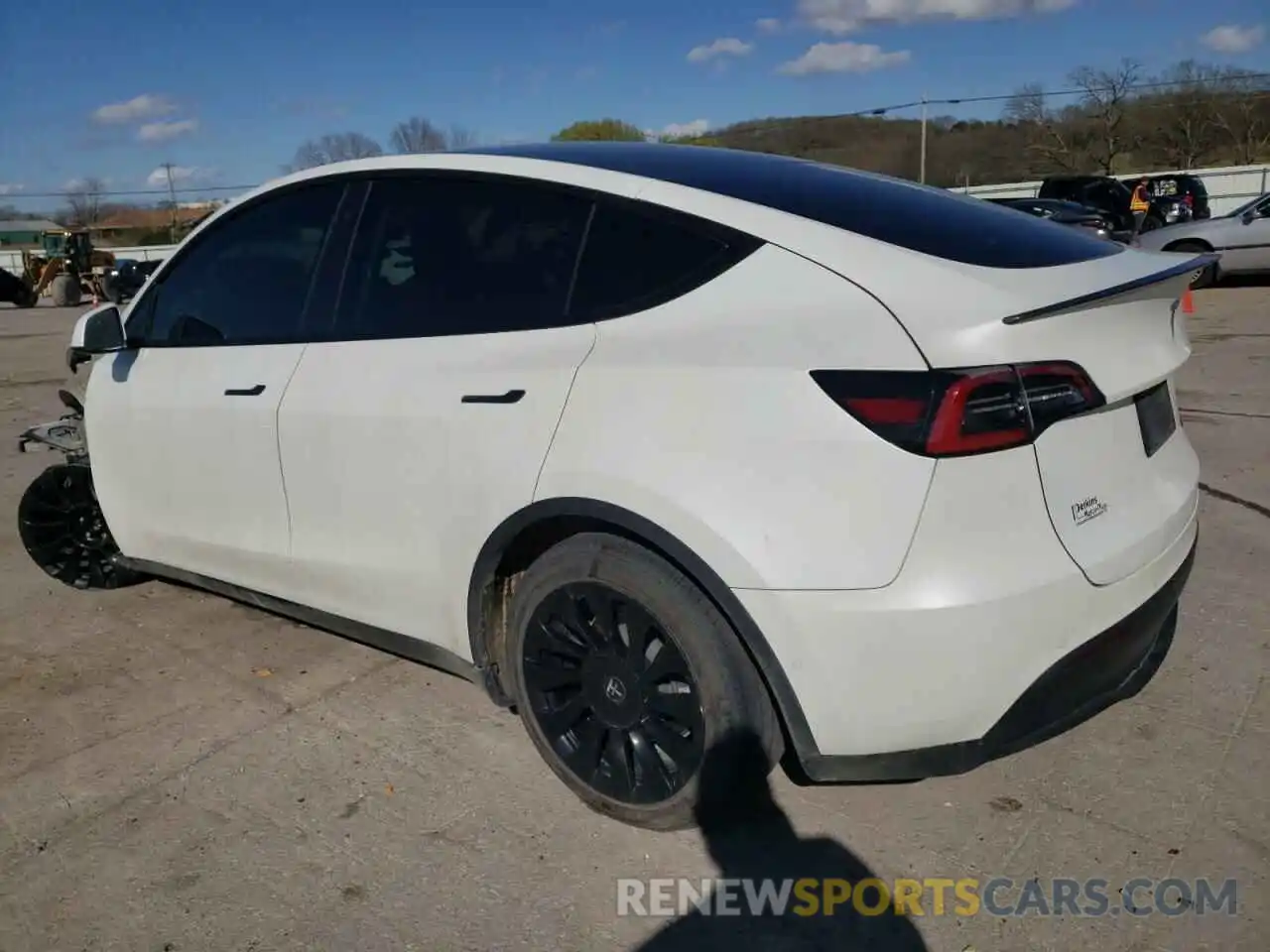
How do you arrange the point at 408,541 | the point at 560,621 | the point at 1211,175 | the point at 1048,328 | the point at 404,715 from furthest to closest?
the point at 1211,175 < the point at 404,715 < the point at 408,541 < the point at 560,621 < the point at 1048,328

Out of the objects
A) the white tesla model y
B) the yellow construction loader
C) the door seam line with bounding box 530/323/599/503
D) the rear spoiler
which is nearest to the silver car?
the rear spoiler

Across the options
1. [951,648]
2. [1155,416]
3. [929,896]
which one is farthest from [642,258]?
[929,896]

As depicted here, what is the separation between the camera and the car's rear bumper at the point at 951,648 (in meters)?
2.10

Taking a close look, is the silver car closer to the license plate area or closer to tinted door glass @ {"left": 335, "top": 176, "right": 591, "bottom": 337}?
the license plate area

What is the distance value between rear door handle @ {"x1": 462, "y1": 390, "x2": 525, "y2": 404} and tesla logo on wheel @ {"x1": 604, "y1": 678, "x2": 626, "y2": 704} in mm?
774

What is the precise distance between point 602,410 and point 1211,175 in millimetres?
41713

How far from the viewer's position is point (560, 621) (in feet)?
8.75

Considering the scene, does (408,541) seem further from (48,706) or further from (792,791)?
(48,706)

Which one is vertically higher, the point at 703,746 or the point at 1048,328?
the point at 1048,328

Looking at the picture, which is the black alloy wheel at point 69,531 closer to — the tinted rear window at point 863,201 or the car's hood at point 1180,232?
the tinted rear window at point 863,201

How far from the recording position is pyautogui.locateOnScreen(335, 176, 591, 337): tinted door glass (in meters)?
2.72

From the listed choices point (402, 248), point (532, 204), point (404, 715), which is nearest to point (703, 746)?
point (404, 715)

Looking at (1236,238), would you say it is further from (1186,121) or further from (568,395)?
(1186,121)

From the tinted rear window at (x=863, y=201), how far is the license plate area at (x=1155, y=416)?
15.1 inches
